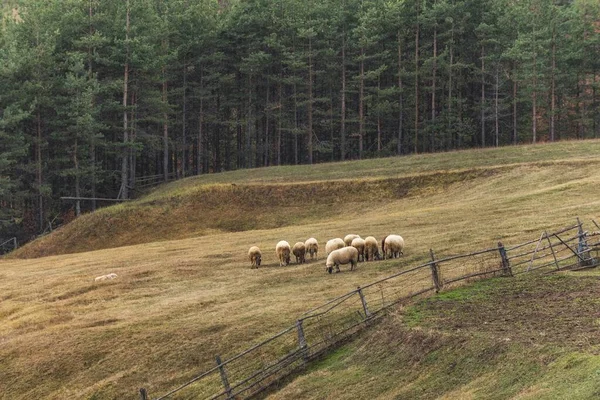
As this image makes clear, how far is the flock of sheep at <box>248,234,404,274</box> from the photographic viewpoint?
102 feet

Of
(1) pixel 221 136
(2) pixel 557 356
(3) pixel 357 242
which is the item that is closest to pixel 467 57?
(1) pixel 221 136

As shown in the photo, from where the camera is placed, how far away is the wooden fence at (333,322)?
2102 centimetres

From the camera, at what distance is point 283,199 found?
57.2 metres

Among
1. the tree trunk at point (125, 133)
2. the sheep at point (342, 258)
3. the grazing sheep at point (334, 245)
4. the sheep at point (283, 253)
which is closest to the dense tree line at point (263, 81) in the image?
the tree trunk at point (125, 133)

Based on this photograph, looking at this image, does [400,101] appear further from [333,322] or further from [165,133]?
[333,322]

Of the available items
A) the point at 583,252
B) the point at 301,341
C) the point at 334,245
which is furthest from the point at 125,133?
the point at 583,252

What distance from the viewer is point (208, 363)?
77.4 feet

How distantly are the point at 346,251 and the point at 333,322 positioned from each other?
795cm

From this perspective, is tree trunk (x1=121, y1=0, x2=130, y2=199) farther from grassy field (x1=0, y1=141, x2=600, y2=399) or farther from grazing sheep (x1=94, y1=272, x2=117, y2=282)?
Result: grazing sheep (x1=94, y1=272, x2=117, y2=282)

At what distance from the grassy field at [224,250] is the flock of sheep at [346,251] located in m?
0.64

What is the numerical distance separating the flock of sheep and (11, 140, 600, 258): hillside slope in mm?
15375

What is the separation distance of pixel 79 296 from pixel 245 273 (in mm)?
8350

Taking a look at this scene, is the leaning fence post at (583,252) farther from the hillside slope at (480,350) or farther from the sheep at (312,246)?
the sheep at (312,246)

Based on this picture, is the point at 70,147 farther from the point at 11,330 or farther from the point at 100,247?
the point at 11,330
